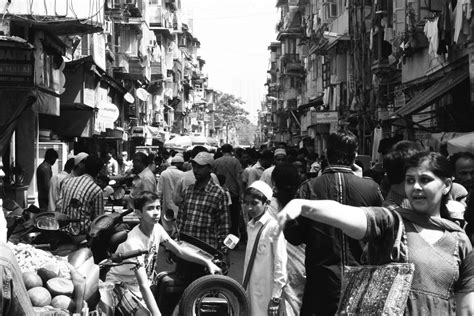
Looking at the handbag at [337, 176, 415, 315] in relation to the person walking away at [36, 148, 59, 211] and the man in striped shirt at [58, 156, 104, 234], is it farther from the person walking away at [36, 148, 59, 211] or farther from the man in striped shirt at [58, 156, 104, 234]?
the person walking away at [36, 148, 59, 211]

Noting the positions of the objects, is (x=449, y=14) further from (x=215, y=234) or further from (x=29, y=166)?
(x=215, y=234)

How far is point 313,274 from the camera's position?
567cm

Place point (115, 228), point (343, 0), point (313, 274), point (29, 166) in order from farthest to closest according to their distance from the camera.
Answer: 1. point (343, 0)
2. point (29, 166)
3. point (115, 228)
4. point (313, 274)

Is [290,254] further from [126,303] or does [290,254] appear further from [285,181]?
[126,303]

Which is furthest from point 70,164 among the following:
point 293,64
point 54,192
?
point 293,64

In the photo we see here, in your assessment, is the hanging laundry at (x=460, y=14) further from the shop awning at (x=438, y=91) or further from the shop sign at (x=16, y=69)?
the shop sign at (x=16, y=69)

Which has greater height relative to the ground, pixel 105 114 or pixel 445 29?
pixel 445 29

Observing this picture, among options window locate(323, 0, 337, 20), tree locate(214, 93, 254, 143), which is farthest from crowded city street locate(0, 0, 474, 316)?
tree locate(214, 93, 254, 143)

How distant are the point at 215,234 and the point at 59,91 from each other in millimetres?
12763

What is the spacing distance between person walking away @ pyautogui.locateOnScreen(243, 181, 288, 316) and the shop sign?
909cm

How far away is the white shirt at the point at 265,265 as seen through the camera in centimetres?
677

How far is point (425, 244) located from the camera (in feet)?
12.7

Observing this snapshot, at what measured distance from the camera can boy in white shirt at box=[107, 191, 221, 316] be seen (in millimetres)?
6930

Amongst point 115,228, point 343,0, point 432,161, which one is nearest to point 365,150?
point 343,0
